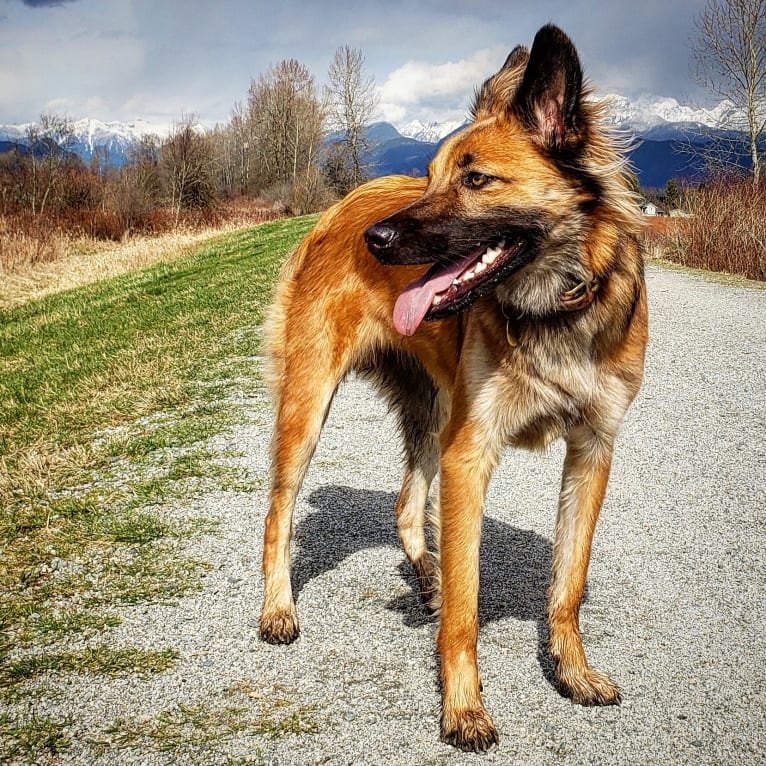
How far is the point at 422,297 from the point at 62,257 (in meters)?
20.8

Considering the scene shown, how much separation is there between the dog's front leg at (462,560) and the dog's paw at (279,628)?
2.65 ft

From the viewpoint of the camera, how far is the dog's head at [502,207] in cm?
248

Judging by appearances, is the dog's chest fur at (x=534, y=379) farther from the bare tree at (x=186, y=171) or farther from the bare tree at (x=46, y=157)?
the bare tree at (x=186, y=171)

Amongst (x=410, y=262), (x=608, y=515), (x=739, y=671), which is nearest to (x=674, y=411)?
(x=608, y=515)

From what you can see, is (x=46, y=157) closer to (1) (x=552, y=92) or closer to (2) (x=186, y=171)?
(2) (x=186, y=171)

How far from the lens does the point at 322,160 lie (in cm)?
5691

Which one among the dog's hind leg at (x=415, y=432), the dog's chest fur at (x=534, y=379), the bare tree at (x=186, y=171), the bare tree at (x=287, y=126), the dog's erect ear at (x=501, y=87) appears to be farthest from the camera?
the bare tree at (x=287, y=126)

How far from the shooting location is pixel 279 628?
123 inches

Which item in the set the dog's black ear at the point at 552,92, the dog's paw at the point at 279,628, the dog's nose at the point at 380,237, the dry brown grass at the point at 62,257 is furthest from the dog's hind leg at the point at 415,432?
the dry brown grass at the point at 62,257

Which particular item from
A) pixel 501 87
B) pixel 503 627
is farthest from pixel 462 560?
pixel 501 87

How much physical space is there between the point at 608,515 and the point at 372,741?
8.41ft

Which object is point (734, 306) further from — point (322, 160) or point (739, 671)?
point (322, 160)

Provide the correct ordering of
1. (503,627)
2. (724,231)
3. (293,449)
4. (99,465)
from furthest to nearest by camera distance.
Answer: (724,231) → (99,465) → (293,449) → (503,627)

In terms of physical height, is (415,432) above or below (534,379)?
below
